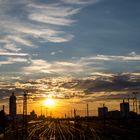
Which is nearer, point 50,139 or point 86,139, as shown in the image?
point 86,139

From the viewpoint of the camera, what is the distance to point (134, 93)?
5571 inches

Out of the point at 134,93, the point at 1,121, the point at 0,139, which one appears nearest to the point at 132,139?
the point at 0,139

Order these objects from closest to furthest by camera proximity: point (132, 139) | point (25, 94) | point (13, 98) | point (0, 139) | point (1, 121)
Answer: point (132, 139), point (0, 139), point (25, 94), point (1, 121), point (13, 98)

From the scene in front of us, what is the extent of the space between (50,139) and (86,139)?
8140 mm

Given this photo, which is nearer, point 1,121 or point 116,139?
point 116,139

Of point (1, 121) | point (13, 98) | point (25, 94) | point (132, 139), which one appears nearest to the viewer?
point (132, 139)

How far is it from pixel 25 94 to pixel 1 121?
605 inches

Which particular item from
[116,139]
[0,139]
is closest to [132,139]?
[116,139]

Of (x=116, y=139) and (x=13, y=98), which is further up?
(x=13, y=98)

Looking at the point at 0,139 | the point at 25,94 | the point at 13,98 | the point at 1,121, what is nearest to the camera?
the point at 0,139

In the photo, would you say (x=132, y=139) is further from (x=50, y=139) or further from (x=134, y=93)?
(x=134, y=93)

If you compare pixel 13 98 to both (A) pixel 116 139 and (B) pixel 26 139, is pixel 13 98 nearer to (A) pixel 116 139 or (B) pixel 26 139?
(B) pixel 26 139

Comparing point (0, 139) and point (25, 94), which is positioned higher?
point (25, 94)

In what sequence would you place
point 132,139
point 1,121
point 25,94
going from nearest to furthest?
point 132,139 < point 25,94 < point 1,121
